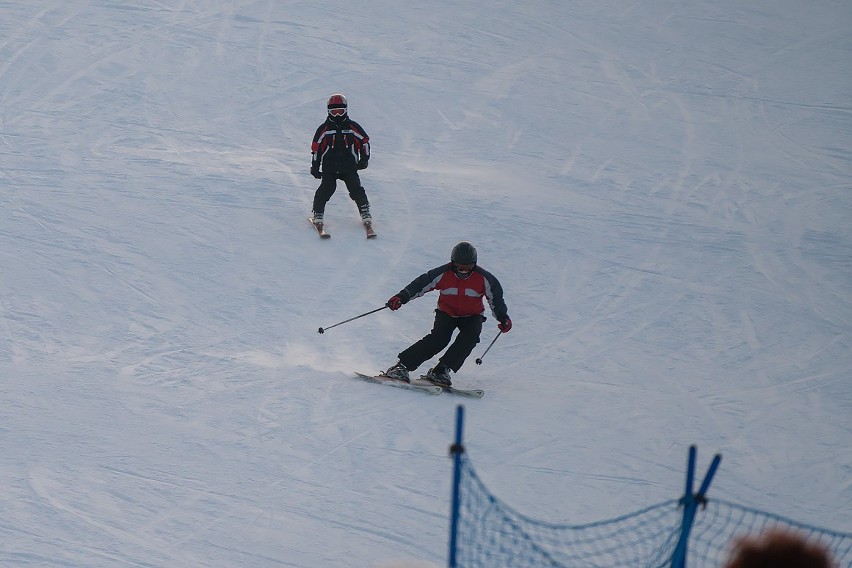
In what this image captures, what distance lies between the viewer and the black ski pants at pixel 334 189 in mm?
11102

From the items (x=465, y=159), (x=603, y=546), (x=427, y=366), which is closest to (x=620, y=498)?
(x=603, y=546)

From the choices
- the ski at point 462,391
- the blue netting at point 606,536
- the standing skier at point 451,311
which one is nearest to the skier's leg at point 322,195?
the standing skier at point 451,311

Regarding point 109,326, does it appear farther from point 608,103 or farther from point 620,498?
point 608,103

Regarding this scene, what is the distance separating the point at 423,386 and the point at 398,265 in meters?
2.79

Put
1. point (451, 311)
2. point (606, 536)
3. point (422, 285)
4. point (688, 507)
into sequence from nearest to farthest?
point (688, 507) → point (606, 536) → point (422, 285) → point (451, 311)

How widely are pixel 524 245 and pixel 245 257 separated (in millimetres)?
2912

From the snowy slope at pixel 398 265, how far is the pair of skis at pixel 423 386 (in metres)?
0.11

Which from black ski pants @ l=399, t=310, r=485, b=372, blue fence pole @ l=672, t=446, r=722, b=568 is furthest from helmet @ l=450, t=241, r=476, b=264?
blue fence pole @ l=672, t=446, r=722, b=568

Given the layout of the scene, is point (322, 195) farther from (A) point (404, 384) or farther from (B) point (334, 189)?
(A) point (404, 384)

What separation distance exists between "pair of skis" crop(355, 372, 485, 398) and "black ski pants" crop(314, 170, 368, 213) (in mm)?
3243

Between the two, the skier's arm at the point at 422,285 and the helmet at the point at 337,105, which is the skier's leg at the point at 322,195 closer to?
the helmet at the point at 337,105

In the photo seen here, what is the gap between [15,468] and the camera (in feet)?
21.7

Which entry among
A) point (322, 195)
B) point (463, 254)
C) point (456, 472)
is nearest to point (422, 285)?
point (463, 254)

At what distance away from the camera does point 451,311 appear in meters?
8.38
